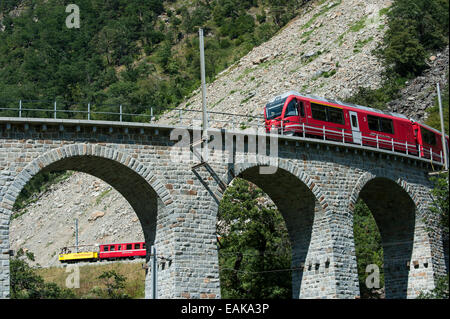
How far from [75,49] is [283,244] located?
8785 cm

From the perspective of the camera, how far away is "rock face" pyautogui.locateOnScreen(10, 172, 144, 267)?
210 ft

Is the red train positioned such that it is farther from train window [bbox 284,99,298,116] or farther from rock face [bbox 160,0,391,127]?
rock face [bbox 160,0,391,127]

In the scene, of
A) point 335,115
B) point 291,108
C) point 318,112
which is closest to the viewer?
point 291,108

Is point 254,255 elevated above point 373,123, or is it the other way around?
point 373,123

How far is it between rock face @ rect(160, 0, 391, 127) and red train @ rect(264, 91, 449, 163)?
2562 cm

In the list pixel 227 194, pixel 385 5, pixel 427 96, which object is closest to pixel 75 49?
pixel 385 5

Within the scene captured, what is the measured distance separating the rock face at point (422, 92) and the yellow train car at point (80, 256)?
27385 mm

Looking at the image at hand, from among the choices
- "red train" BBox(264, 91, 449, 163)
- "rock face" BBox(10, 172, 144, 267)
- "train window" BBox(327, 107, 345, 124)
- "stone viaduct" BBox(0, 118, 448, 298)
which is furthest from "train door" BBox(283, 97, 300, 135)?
"rock face" BBox(10, 172, 144, 267)

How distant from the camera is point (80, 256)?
55219 millimetres

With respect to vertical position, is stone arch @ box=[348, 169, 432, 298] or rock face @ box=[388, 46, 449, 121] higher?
rock face @ box=[388, 46, 449, 121]

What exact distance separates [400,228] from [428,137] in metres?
6.24

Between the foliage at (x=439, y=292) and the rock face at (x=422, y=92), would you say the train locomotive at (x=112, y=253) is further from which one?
the rock face at (x=422, y=92)

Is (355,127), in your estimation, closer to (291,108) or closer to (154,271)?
(291,108)
